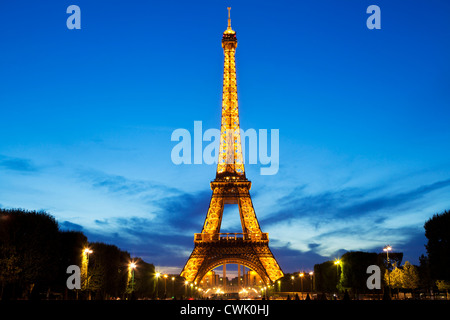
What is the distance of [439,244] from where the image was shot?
168 feet

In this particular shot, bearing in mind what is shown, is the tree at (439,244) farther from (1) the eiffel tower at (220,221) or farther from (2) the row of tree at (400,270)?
(1) the eiffel tower at (220,221)

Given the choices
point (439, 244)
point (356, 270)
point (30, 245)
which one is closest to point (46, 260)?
point (30, 245)

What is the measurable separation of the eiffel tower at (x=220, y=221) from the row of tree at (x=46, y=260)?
1618 centimetres

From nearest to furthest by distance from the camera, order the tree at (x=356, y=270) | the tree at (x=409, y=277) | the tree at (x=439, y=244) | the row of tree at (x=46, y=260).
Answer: the row of tree at (x=46, y=260), the tree at (x=439, y=244), the tree at (x=356, y=270), the tree at (x=409, y=277)

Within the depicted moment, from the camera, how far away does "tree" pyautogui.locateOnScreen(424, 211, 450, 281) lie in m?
48.7

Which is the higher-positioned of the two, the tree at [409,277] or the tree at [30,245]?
the tree at [30,245]

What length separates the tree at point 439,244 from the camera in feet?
160

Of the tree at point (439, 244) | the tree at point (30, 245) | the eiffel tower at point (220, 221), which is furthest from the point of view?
the eiffel tower at point (220, 221)

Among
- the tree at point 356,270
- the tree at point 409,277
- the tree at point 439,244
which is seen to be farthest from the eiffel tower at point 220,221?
the tree at point 439,244

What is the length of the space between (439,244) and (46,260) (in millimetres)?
40730

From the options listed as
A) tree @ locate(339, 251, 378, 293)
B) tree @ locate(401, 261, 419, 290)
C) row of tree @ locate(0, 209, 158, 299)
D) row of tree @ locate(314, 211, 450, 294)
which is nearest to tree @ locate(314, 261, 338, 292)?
row of tree @ locate(314, 211, 450, 294)

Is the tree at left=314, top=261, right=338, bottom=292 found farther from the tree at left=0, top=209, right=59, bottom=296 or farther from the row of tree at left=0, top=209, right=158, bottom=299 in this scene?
the tree at left=0, top=209, right=59, bottom=296

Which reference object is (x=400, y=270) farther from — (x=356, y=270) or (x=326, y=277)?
Answer: (x=326, y=277)
